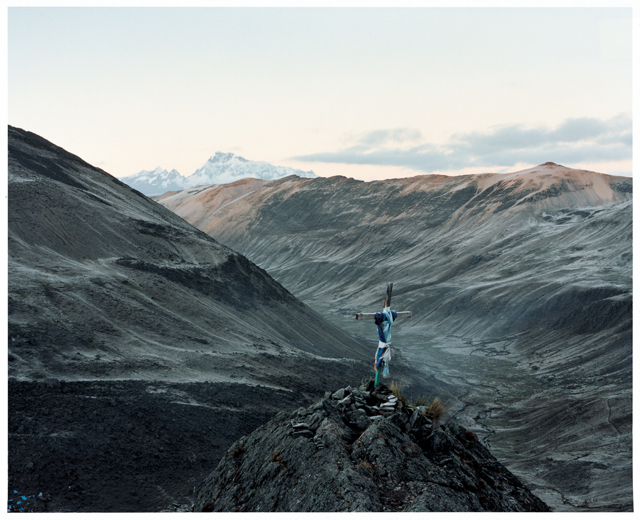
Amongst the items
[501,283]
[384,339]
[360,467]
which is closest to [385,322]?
[384,339]

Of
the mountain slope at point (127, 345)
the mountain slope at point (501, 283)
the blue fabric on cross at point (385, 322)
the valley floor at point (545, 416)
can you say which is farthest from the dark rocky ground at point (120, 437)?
the mountain slope at point (501, 283)

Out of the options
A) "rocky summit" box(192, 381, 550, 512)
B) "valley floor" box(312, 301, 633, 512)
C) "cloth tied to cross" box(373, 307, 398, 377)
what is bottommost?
"valley floor" box(312, 301, 633, 512)

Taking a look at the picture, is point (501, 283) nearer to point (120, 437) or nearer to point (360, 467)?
point (120, 437)

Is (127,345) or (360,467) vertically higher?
(360,467)

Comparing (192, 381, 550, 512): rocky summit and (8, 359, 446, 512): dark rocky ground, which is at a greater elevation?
(192, 381, 550, 512): rocky summit

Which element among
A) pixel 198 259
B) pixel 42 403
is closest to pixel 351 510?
pixel 42 403

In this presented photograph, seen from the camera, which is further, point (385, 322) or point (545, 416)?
point (545, 416)

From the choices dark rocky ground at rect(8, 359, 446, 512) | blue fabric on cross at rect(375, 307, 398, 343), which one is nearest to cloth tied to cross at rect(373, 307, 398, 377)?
blue fabric on cross at rect(375, 307, 398, 343)

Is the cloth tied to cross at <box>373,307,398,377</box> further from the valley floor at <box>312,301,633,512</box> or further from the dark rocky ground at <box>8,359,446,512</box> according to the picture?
the valley floor at <box>312,301,633,512</box>
